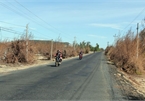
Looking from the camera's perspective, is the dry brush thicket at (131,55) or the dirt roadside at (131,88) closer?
the dirt roadside at (131,88)

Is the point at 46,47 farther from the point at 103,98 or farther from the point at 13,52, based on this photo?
the point at 103,98

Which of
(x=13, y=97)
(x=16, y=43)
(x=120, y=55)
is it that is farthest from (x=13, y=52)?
(x=13, y=97)

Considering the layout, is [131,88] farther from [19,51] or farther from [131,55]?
[19,51]

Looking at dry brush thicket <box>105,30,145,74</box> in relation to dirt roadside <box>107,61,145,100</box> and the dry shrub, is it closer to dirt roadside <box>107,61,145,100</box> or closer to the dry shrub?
dirt roadside <box>107,61,145,100</box>

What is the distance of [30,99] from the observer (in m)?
8.62

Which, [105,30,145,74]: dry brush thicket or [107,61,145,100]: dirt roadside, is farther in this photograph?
[105,30,145,74]: dry brush thicket

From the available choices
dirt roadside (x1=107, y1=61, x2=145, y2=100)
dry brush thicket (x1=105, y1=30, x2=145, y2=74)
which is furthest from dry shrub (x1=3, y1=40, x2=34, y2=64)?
dirt roadside (x1=107, y1=61, x2=145, y2=100)

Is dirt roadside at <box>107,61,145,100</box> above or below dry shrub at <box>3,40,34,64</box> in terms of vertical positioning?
below

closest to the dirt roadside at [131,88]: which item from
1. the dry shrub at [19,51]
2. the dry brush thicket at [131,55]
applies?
the dry brush thicket at [131,55]

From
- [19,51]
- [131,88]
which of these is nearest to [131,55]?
[19,51]

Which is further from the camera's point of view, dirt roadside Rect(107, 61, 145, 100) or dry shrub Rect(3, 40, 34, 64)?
dry shrub Rect(3, 40, 34, 64)

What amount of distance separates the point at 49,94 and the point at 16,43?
2203 cm

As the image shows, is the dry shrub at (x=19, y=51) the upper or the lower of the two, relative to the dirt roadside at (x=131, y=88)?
upper

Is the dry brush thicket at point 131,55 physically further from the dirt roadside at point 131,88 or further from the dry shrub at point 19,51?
the dry shrub at point 19,51
